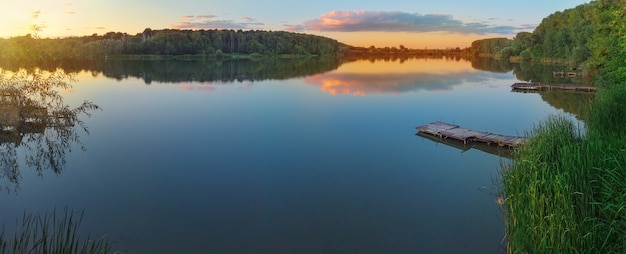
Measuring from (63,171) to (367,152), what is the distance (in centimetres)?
826

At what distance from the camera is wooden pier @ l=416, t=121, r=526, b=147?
14383 mm

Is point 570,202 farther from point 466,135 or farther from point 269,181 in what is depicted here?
point 466,135

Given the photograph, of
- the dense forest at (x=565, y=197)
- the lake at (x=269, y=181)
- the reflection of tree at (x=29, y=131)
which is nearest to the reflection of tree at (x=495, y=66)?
the lake at (x=269, y=181)

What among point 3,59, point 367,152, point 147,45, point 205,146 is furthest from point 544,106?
point 147,45

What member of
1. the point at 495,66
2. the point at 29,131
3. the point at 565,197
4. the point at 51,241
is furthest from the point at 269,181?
the point at 495,66

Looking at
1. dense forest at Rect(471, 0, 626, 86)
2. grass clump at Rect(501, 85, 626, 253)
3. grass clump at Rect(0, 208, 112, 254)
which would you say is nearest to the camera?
grass clump at Rect(0, 208, 112, 254)

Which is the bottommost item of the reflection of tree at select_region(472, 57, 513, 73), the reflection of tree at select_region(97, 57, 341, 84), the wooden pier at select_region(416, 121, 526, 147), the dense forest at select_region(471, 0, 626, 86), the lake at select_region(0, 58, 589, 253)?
the lake at select_region(0, 58, 589, 253)

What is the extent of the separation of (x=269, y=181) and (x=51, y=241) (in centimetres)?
626

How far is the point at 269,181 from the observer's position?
11070 mm

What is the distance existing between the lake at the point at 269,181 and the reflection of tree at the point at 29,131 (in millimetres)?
110

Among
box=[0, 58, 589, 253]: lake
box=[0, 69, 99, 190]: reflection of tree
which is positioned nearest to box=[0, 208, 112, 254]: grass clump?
box=[0, 58, 589, 253]: lake

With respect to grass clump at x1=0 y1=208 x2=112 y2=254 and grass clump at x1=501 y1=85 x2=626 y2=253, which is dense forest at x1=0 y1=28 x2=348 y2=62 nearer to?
grass clump at x1=0 y1=208 x2=112 y2=254

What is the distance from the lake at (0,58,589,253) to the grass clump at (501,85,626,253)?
56.8 inches

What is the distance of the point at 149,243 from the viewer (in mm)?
7707
